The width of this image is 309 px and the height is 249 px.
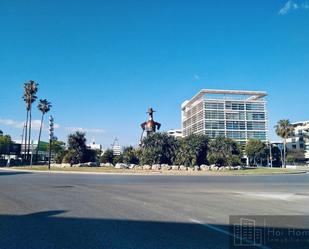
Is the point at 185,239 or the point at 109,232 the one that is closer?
the point at 185,239

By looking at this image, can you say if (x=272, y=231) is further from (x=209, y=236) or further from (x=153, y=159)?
(x=153, y=159)

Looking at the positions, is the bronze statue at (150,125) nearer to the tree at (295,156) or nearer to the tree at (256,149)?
the tree at (256,149)

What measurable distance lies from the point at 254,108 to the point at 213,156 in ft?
239

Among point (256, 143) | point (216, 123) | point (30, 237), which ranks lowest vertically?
point (30, 237)

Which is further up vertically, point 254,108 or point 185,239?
point 254,108

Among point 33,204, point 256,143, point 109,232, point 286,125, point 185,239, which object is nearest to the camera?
point 185,239

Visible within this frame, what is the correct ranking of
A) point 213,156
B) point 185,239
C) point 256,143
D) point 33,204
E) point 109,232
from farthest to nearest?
point 256,143, point 213,156, point 33,204, point 109,232, point 185,239

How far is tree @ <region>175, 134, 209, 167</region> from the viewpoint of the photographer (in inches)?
2034

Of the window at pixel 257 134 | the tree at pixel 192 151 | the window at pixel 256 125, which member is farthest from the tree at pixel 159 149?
the window at pixel 256 125

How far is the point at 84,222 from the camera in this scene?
296 inches

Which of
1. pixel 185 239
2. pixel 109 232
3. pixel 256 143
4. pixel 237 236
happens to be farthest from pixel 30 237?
pixel 256 143

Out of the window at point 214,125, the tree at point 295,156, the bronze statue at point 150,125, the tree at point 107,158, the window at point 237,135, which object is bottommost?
the tree at point 107,158

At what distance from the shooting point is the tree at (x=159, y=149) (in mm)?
53156

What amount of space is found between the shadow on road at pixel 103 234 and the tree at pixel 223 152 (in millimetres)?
45208
